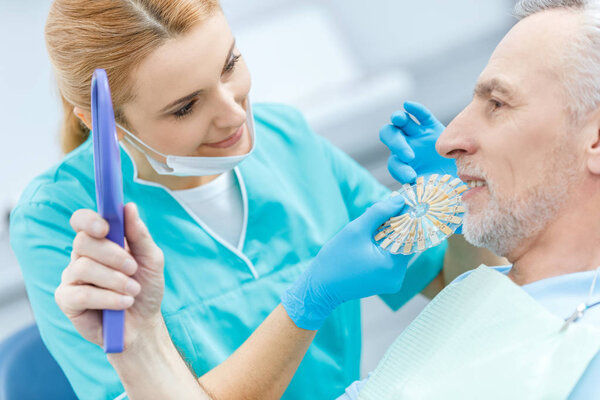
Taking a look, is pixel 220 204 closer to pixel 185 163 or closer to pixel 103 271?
pixel 185 163

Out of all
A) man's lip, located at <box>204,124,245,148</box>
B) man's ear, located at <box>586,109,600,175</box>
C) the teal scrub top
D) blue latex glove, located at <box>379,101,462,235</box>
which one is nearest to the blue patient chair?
the teal scrub top

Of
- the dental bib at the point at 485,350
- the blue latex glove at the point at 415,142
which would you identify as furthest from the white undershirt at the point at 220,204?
the dental bib at the point at 485,350

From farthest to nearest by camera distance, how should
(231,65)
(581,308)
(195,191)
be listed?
(195,191), (231,65), (581,308)

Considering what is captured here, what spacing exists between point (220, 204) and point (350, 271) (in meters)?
0.42

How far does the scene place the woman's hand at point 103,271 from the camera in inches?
37.4

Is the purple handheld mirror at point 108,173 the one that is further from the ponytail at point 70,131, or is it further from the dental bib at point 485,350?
the ponytail at point 70,131

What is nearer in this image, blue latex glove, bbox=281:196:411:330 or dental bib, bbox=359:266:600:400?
dental bib, bbox=359:266:600:400

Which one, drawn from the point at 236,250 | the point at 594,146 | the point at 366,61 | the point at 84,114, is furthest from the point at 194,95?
the point at 366,61

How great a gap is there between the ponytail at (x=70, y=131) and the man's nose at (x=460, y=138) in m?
0.83

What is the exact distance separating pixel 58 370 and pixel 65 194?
48cm

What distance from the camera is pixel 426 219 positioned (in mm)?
1213

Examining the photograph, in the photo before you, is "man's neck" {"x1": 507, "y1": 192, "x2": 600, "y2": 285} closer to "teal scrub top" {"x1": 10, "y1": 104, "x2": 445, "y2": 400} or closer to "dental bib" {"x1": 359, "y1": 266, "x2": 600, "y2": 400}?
"dental bib" {"x1": 359, "y1": 266, "x2": 600, "y2": 400}

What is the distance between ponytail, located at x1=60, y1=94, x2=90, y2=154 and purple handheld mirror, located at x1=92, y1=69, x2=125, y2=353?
0.64 meters

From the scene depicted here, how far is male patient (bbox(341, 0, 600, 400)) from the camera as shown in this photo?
102 centimetres
